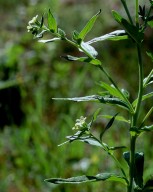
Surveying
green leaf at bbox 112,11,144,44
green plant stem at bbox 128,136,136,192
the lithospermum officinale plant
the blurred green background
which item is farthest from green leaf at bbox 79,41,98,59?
the blurred green background

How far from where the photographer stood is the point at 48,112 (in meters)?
3.30

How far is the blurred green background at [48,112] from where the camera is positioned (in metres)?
2.50

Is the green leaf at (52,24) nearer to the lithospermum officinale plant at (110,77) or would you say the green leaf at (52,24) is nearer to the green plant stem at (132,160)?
the lithospermum officinale plant at (110,77)

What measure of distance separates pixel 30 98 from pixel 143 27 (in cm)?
226

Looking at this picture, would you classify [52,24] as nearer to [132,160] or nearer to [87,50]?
[87,50]

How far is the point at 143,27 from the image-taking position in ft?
4.04

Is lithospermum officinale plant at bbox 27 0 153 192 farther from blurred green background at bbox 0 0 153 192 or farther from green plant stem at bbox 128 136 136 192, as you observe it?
blurred green background at bbox 0 0 153 192

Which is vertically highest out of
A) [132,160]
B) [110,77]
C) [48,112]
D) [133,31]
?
[133,31]

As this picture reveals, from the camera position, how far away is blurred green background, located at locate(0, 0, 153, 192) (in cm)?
250

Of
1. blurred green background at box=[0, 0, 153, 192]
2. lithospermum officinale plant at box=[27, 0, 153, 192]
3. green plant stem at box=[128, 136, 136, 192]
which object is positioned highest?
lithospermum officinale plant at box=[27, 0, 153, 192]

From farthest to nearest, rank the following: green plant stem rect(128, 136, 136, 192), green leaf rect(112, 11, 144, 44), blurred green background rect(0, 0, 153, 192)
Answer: blurred green background rect(0, 0, 153, 192) → green plant stem rect(128, 136, 136, 192) → green leaf rect(112, 11, 144, 44)

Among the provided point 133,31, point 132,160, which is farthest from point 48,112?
point 133,31

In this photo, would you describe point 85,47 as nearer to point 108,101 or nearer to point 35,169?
point 108,101

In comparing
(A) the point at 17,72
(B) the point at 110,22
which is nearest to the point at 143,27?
(A) the point at 17,72
